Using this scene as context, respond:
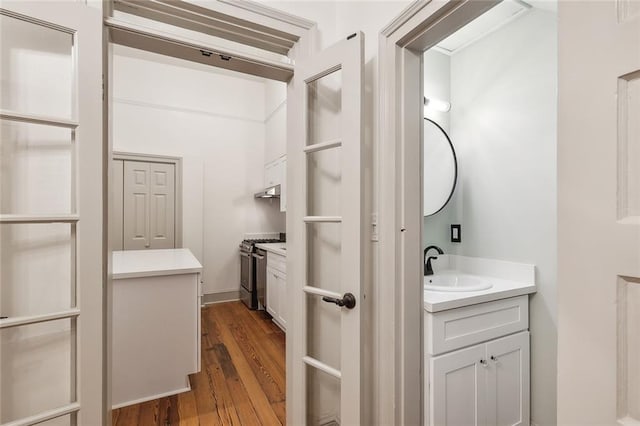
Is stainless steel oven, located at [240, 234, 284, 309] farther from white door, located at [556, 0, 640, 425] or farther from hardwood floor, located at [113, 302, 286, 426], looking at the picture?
white door, located at [556, 0, 640, 425]

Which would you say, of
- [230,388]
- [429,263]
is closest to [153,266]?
[230,388]

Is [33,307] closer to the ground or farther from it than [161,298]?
farther from it

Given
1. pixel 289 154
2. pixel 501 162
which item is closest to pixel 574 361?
pixel 289 154

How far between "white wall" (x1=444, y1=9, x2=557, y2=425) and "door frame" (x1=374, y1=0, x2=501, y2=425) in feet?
3.11

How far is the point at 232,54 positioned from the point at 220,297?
3804 millimetres

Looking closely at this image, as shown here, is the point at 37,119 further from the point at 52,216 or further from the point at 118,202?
the point at 118,202

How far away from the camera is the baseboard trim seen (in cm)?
430

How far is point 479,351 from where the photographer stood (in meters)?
1.48

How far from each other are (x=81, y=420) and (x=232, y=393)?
48.3 inches

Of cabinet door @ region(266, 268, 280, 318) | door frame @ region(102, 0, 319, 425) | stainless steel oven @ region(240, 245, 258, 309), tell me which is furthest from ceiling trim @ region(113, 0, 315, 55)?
stainless steel oven @ region(240, 245, 258, 309)

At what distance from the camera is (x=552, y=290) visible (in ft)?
5.43

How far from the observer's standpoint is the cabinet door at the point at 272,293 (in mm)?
3238

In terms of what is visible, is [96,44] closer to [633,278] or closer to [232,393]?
[633,278]

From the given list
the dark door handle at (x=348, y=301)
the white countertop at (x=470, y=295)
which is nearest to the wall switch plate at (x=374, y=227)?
the dark door handle at (x=348, y=301)
